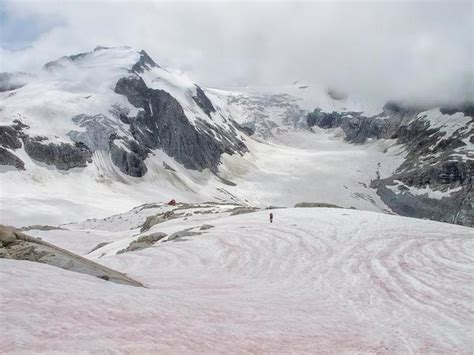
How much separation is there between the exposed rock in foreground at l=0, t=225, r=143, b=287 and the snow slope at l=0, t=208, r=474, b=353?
53.5 inches

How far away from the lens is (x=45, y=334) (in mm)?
10086

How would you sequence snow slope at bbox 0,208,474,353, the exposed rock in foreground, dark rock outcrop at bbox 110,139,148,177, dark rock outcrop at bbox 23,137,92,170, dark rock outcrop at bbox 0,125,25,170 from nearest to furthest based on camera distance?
snow slope at bbox 0,208,474,353 < the exposed rock in foreground < dark rock outcrop at bbox 0,125,25,170 < dark rock outcrop at bbox 23,137,92,170 < dark rock outcrop at bbox 110,139,148,177

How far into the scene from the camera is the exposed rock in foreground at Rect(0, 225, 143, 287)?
1733cm

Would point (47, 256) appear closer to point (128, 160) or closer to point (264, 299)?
point (264, 299)

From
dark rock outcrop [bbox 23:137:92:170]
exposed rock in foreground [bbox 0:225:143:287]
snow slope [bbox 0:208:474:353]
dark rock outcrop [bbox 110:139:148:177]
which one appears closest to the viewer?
snow slope [bbox 0:208:474:353]

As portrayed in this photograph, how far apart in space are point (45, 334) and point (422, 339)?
30.5 ft

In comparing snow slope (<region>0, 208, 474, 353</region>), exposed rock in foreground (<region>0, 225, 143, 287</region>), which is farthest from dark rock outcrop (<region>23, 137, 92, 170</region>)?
exposed rock in foreground (<region>0, 225, 143, 287</region>)

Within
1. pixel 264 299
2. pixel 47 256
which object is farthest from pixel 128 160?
pixel 264 299

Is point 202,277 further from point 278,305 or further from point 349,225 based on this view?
point 349,225

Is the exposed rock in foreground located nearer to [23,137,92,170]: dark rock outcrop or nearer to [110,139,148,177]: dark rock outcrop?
[23,137,92,170]: dark rock outcrop

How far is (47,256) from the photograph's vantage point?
17766mm

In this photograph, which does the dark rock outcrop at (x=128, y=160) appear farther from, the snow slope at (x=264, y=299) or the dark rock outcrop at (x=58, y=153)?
the snow slope at (x=264, y=299)

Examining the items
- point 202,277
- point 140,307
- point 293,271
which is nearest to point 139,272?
point 202,277

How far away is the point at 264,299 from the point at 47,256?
311 inches
